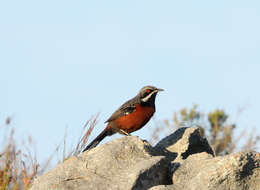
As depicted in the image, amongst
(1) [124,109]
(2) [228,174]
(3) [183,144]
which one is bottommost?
(3) [183,144]

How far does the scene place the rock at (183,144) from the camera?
885 centimetres

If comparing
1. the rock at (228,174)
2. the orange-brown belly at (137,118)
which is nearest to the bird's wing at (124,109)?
the orange-brown belly at (137,118)

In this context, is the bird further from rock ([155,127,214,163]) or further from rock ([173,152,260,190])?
rock ([173,152,260,190])

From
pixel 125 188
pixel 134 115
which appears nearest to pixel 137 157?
pixel 125 188

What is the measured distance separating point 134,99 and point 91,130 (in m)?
1.78

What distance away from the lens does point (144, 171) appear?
22.0 feet

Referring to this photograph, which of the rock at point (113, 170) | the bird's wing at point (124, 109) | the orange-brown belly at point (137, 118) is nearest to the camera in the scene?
the rock at point (113, 170)

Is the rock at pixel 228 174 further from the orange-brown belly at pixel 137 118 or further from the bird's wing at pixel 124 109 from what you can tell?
the bird's wing at pixel 124 109

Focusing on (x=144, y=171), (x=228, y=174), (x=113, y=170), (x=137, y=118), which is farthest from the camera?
(x=137, y=118)

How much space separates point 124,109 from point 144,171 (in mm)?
4378

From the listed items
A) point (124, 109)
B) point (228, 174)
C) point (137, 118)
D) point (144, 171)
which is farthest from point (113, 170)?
point (124, 109)

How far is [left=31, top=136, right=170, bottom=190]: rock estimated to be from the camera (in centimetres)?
674

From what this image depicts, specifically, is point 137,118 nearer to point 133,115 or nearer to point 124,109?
point 133,115

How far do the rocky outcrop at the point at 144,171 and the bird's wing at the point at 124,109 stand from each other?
121 inches
